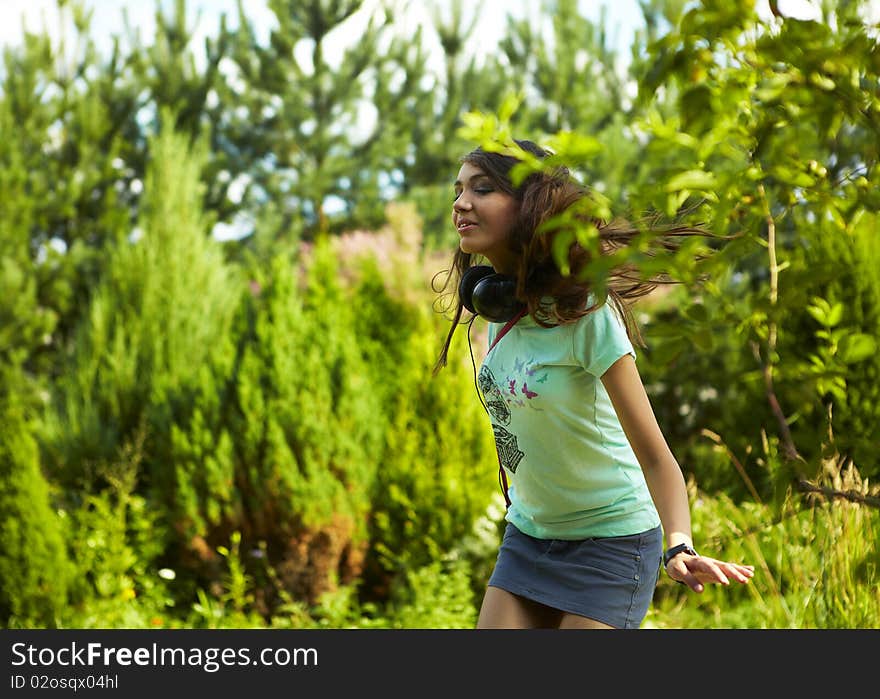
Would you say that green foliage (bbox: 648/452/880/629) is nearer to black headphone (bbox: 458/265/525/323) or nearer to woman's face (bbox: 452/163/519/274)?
black headphone (bbox: 458/265/525/323)

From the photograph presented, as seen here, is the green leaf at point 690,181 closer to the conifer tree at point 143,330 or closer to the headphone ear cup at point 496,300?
the headphone ear cup at point 496,300

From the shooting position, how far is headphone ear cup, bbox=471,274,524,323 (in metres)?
2.19

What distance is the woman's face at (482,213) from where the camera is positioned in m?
2.21

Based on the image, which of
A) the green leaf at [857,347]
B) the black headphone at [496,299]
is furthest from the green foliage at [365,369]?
the black headphone at [496,299]

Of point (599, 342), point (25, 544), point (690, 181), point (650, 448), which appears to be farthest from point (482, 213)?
point (25, 544)

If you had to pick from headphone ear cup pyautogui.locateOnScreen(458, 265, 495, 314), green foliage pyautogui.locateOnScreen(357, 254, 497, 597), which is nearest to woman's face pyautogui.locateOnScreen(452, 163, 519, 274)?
headphone ear cup pyautogui.locateOnScreen(458, 265, 495, 314)

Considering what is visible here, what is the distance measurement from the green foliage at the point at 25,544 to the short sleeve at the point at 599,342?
4082mm

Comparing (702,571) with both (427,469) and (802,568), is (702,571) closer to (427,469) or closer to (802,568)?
(802,568)

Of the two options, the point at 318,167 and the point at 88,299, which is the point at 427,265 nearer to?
the point at 88,299

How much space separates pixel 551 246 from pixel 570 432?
41cm

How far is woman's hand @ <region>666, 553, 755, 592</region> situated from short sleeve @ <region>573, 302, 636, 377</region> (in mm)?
423

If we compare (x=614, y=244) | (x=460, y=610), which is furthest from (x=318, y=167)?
(x=614, y=244)

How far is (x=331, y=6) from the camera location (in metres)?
12.6

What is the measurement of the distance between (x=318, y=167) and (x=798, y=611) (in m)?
10.3
